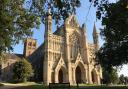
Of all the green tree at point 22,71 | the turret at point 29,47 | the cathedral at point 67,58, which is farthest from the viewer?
the turret at point 29,47

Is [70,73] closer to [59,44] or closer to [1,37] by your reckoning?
[59,44]

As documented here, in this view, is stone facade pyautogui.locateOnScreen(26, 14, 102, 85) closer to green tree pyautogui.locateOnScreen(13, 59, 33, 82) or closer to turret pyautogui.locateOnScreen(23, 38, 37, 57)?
green tree pyautogui.locateOnScreen(13, 59, 33, 82)

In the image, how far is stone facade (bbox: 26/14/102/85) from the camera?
230 ft

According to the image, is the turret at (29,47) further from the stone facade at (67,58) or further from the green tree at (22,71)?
the green tree at (22,71)

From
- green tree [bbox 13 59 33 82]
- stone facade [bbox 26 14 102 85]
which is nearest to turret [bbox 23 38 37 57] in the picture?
stone facade [bbox 26 14 102 85]

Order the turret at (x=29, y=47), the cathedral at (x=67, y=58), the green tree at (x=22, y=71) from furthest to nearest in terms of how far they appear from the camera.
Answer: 1. the turret at (x=29, y=47)
2. the cathedral at (x=67, y=58)
3. the green tree at (x=22, y=71)

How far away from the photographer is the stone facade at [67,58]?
230 feet

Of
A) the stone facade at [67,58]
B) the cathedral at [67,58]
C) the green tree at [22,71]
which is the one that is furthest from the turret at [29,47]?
the green tree at [22,71]

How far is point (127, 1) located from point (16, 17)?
14959 mm

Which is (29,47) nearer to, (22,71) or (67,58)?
(67,58)

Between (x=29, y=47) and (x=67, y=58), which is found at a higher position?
(x=29, y=47)

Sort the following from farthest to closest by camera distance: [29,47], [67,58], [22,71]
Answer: [29,47], [67,58], [22,71]

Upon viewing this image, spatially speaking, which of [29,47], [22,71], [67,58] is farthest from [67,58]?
[29,47]

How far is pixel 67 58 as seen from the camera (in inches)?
2899
